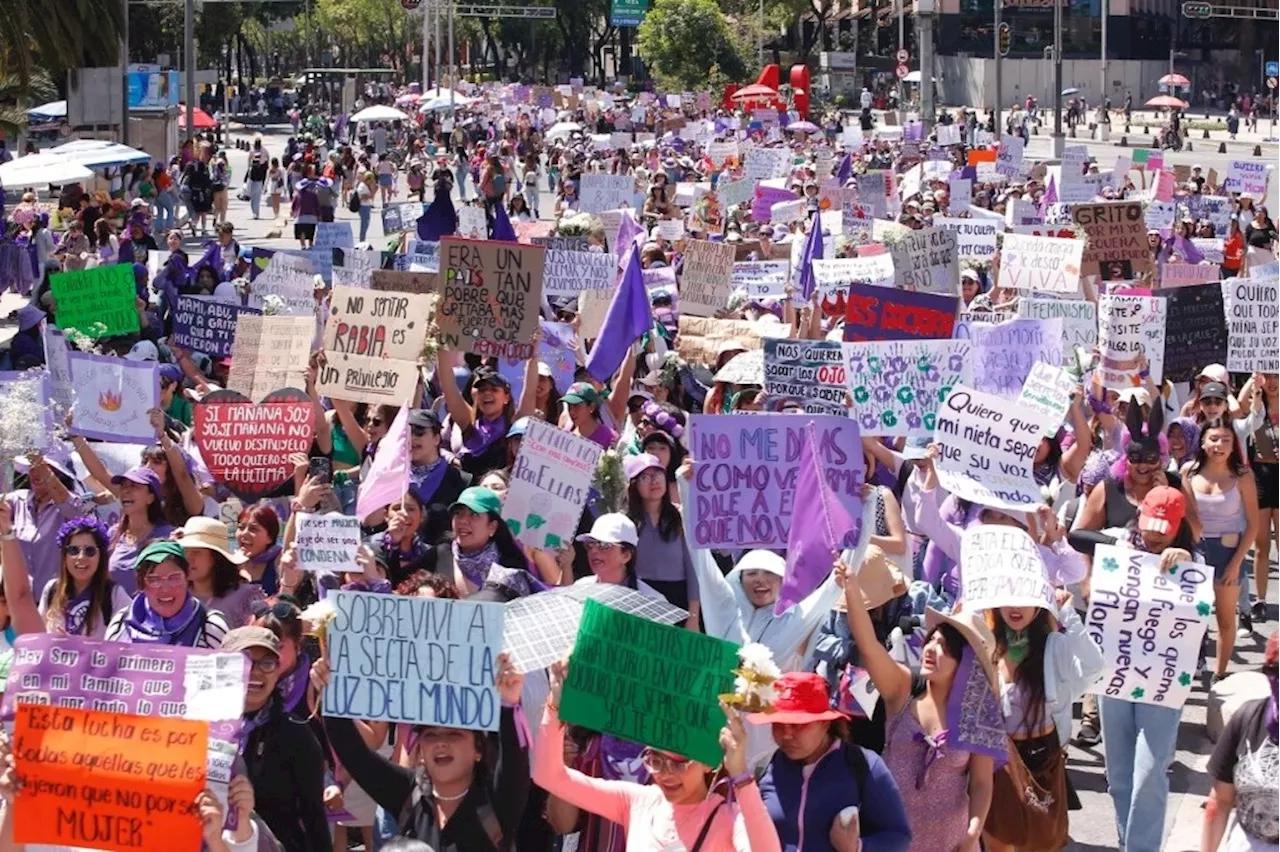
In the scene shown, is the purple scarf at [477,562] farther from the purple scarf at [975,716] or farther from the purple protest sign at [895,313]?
the purple protest sign at [895,313]

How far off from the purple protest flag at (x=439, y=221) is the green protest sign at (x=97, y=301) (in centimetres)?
655

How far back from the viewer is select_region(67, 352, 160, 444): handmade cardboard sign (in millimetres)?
10032

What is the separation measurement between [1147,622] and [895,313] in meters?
4.64

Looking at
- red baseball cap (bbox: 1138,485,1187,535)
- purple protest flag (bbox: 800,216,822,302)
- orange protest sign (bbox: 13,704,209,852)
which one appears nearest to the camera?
orange protest sign (bbox: 13,704,209,852)

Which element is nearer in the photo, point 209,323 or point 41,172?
point 209,323

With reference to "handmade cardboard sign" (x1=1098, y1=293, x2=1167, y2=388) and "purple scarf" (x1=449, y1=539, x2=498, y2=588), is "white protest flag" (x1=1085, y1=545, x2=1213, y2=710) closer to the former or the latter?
"purple scarf" (x1=449, y1=539, x2=498, y2=588)

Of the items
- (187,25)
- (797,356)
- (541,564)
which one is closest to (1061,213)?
(797,356)

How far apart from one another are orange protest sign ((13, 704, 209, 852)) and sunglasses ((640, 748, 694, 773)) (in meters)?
1.05

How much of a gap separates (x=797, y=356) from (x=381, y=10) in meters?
110

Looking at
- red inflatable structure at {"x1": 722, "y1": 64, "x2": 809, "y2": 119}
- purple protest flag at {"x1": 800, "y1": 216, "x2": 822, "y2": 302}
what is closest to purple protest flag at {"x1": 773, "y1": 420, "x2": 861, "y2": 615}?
purple protest flag at {"x1": 800, "y1": 216, "x2": 822, "y2": 302}

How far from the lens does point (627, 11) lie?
95.5 meters

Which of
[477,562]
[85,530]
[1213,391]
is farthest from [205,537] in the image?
[1213,391]

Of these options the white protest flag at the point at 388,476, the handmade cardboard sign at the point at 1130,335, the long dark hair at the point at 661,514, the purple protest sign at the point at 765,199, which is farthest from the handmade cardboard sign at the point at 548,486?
the purple protest sign at the point at 765,199

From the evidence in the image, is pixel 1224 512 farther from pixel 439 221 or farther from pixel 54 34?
pixel 54 34
